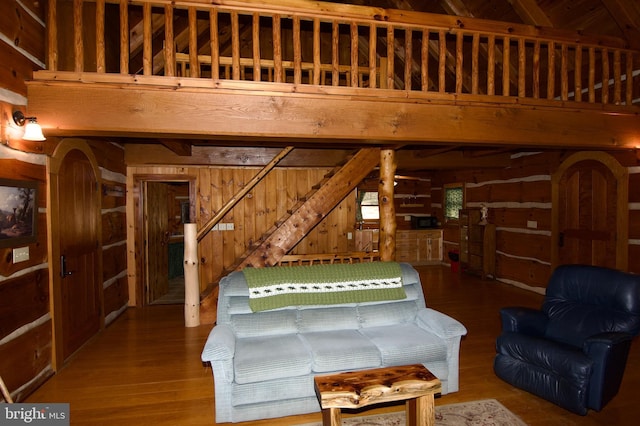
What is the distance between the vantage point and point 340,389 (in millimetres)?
2070

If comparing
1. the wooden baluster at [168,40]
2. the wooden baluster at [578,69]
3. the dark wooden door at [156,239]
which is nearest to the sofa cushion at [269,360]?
the wooden baluster at [168,40]

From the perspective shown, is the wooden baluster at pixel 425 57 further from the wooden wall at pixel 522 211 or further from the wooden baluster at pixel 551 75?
the wooden wall at pixel 522 211

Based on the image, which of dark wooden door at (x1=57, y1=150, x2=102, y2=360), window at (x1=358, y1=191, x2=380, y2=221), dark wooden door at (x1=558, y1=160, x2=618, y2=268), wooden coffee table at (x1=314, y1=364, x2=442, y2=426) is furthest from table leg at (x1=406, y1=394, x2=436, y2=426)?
window at (x1=358, y1=191, x2=380, y2=221)

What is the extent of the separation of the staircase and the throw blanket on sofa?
136 cm

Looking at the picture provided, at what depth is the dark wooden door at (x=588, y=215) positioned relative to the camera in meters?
4.89

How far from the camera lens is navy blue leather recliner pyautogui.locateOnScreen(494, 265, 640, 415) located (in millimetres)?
2537

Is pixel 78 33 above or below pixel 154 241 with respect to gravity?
above

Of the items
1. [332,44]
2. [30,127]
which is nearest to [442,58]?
[332,44]

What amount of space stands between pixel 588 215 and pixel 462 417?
167 inches

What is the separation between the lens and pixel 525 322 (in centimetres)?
318

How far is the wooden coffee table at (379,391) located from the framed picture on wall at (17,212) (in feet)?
8.21

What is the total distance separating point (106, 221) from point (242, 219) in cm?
208

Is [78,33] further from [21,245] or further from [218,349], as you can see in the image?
[218,349]

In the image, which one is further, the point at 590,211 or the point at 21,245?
the point at 590,211
